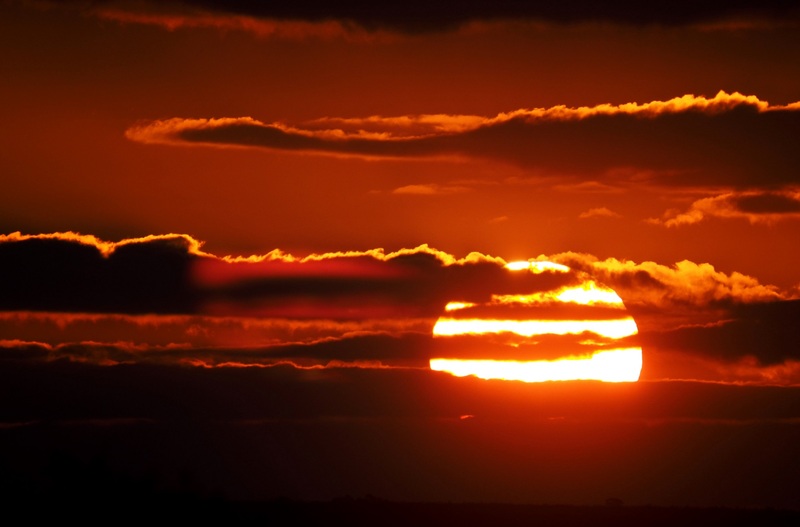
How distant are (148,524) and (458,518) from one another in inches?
705

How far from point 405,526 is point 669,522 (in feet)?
42.7

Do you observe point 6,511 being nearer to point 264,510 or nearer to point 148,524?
point 148,524

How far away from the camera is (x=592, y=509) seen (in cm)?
9888

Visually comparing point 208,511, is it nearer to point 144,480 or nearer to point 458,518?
point 144,480

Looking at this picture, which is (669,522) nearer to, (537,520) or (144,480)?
(537,520)

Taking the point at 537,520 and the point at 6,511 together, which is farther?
the point at 537,520

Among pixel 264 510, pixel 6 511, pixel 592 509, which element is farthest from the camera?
pixel 592 509

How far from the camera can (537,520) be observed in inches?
3787

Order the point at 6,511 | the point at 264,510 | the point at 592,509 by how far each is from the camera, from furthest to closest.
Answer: the point at 592,509
the point at 264,510
the point at 6,511

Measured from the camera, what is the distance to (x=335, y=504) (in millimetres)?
96250

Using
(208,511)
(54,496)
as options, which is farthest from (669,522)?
(54,496)

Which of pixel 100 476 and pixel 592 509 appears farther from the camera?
pixel 592 509

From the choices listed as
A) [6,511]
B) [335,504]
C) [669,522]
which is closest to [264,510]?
[335,504]

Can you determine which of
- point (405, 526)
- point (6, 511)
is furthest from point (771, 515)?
point (6, 511)
